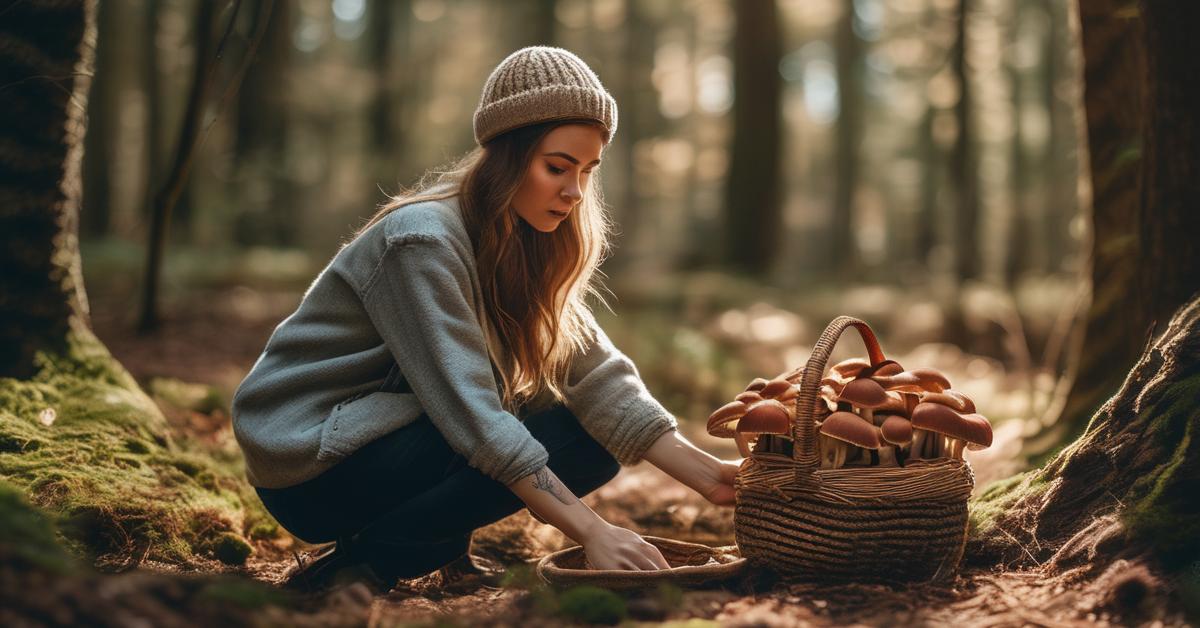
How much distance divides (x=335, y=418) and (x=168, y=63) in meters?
19.6

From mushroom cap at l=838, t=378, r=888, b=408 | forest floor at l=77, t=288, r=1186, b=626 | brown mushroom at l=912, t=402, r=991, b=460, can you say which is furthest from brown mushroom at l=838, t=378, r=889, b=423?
forest floor at l=77, t=288, r=1186, b=626

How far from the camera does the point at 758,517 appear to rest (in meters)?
2.97

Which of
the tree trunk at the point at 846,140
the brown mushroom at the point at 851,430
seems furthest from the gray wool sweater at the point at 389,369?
the tree trunk at the point at 846,140

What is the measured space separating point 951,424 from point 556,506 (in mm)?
1178

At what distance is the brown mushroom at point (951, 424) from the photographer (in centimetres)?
274

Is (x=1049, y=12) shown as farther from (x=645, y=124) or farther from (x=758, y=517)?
(x=758, y=517)

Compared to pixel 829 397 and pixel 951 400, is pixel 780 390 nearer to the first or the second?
pixel 829 397

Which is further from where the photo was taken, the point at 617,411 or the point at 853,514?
the point at 617,411

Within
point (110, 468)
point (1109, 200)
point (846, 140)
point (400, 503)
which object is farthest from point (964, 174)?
point (846, 140)

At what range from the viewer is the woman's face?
3.06 m

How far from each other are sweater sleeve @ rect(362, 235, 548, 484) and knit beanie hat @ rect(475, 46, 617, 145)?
1.55ft

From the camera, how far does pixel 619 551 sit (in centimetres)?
276

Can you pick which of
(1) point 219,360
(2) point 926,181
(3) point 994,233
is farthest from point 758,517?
(3) point 994,233

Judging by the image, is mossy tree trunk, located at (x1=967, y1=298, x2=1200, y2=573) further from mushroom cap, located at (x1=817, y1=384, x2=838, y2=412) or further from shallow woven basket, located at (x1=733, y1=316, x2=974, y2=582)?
mushroom cap, located at (x1=817, y1=384, x2=838, y2=412)
